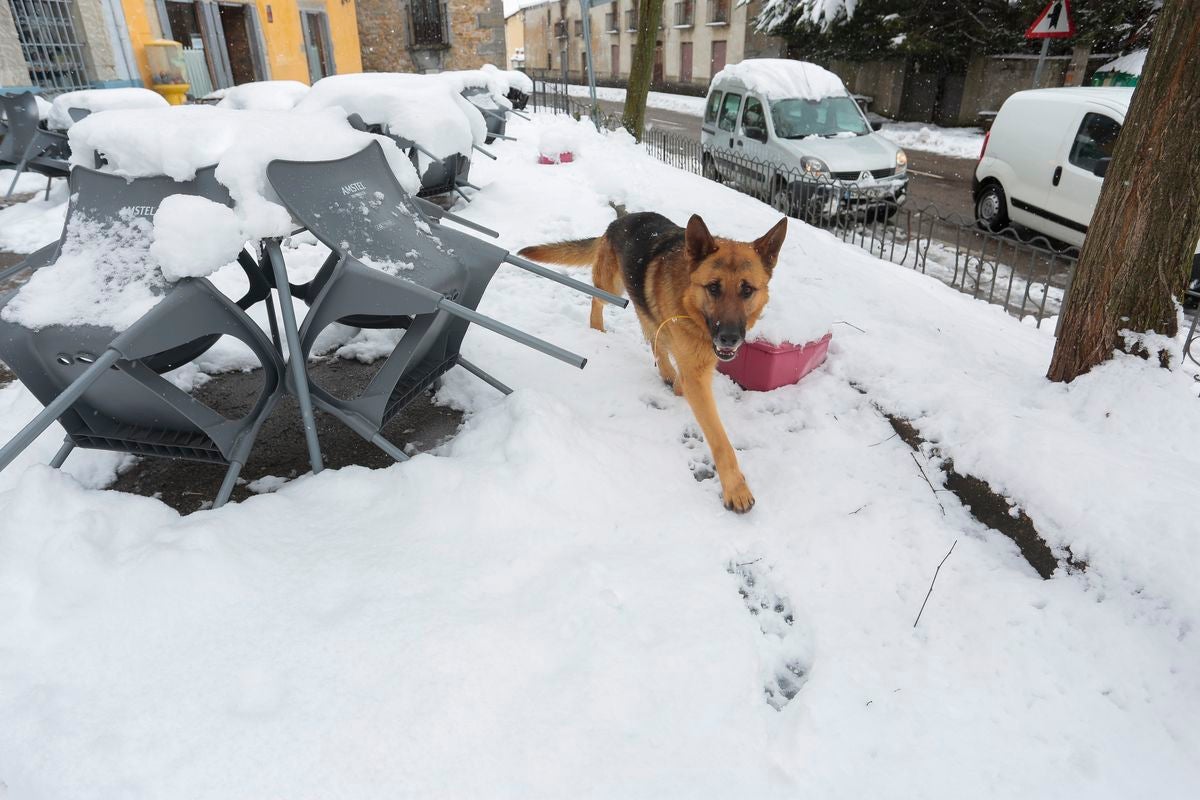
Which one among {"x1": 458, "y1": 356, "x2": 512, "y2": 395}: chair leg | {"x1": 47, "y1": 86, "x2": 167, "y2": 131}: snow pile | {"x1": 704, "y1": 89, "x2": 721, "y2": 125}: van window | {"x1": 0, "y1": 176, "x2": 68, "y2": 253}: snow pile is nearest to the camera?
{"x1": 458, "y1": 356, "x2": 512, "y2": 395}: chair leg

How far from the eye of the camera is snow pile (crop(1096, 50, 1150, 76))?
1470 cm

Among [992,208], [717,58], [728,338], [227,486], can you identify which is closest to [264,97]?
[227,486]

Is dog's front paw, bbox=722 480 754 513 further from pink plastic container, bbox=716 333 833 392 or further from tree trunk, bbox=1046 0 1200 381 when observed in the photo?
tree trunk, bbox=1046 0 1200 381

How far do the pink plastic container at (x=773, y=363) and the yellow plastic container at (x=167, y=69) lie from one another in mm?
12932

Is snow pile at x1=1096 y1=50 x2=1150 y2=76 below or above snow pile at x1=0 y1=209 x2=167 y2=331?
above

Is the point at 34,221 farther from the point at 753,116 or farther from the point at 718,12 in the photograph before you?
the point at 718,12

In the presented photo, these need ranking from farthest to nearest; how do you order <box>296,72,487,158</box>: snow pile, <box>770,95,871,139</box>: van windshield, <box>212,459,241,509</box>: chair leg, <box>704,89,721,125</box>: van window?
<box>704,89,721,125</box>: van window, <box>770,95,871,139</box>: van windshield, <box>296,72,487,158</box>: snow pile, <box>212,459,241,509</box>: chair leg

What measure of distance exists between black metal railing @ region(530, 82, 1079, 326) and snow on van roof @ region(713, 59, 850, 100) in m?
1.14

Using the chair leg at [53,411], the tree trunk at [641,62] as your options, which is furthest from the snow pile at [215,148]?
the tree trunk at [641,62]

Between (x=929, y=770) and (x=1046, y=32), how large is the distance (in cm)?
1673

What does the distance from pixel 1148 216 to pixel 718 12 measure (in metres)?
33.9

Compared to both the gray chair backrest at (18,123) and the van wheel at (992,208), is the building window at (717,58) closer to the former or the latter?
the van wheel at (992,208)

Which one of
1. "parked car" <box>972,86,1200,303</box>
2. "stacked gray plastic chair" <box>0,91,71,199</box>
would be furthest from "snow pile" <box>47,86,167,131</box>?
"parked car" <box>972,86,1200,303</box>

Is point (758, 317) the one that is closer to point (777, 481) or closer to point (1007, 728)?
point (777, 481)
